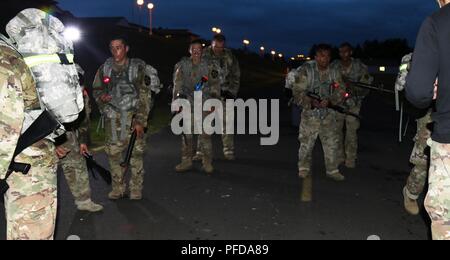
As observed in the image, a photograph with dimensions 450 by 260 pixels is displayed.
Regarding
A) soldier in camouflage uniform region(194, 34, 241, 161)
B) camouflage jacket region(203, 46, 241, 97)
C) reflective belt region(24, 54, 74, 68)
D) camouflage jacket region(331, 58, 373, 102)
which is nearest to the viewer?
reflective belt region(24, 54, 74, 68)

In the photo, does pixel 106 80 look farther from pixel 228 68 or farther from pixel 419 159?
pixel 419 159

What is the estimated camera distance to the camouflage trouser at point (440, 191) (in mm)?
2475

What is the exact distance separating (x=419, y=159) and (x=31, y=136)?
375 cm

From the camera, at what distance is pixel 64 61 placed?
2.74 meters

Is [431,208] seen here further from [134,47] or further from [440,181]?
[134,47]

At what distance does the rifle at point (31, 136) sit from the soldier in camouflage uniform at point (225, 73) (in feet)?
16.3

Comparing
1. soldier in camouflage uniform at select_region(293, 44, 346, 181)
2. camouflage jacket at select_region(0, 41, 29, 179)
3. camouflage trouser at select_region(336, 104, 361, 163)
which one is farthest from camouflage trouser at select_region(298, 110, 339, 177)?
camouflage jacket at select_region(0, 41, 29, 179)

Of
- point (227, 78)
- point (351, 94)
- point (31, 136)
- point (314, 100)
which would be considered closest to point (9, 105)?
point (31, 136)

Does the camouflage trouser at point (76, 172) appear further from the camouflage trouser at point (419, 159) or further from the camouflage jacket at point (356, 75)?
the camouflage jacket at point (356, 75)

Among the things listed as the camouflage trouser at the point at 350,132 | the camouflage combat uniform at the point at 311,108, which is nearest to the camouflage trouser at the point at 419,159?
the camouflage combat uniform at the point at 311,108

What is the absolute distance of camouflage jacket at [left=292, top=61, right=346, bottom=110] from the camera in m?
5.64

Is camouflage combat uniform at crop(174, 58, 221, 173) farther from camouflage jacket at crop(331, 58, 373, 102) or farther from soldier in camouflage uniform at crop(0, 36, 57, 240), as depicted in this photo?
soldier in camouflage uniform at crop(0, 36, 57, 240)

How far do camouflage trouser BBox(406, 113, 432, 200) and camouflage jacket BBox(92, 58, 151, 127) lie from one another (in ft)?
9.92

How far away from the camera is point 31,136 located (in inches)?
99.2
